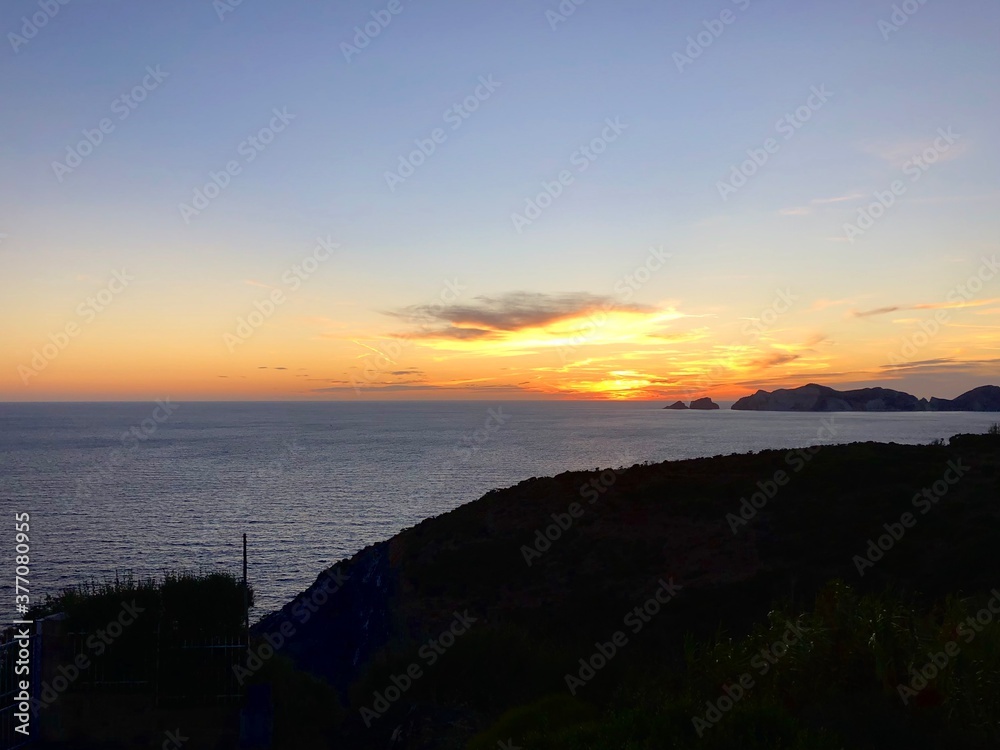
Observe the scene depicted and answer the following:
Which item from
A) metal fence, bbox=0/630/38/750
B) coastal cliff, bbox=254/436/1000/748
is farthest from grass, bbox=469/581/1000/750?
metal fence, bbox=0/630/38/750

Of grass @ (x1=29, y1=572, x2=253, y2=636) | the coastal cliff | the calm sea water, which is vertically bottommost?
the calm sea water

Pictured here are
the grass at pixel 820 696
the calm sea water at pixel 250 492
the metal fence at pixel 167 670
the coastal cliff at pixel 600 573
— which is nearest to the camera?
the grass at pixel 820 696

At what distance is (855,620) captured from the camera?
9.28m

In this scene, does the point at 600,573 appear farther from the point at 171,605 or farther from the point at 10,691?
the point at 10,691

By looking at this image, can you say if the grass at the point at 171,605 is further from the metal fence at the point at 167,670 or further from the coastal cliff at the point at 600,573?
the coastal cliff at the point at 600,573

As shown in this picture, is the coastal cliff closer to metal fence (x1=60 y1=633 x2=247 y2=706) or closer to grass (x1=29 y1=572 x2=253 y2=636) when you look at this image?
metal fence (x1=60 y1=633 x2=247 y2=706)

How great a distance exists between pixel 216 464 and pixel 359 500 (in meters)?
43.1

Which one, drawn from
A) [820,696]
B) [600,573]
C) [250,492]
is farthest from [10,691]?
[250,492]

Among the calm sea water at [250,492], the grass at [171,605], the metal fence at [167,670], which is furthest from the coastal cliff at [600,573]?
the calm sea water at [250,492]

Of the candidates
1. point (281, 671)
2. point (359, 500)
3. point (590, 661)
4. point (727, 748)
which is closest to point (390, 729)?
point (281, 671)

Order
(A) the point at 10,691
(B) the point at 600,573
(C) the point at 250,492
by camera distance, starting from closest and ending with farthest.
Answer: (A) the point at 10,691
(B) the point at 600,573
(C) the point at 250,492

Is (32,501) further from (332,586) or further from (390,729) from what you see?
(390,729)

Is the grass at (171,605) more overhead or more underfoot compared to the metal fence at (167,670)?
more overhead

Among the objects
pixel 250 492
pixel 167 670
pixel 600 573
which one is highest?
pixel 167 670
